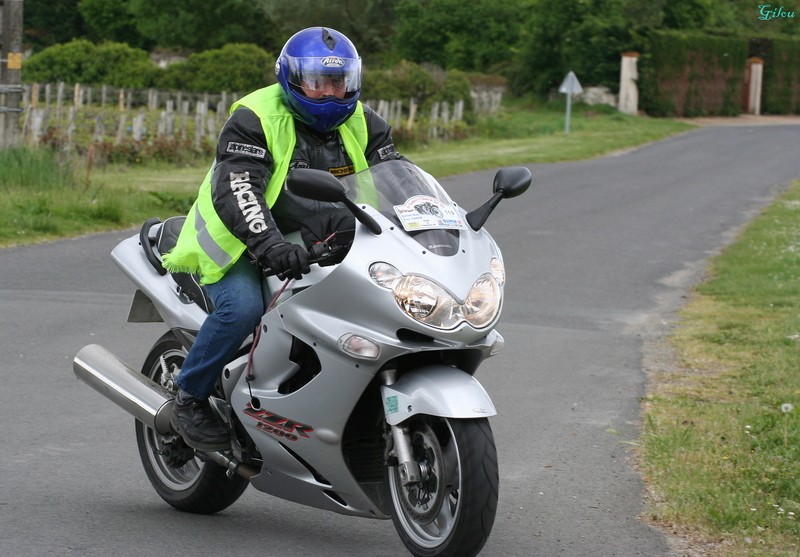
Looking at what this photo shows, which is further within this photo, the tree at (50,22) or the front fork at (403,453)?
the tree at (50,22)

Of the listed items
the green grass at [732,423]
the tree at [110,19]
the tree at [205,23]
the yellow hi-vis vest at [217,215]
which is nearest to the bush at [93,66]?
the tree at [205,23]

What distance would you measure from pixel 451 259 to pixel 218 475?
5.21 feet

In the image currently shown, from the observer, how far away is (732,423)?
748cm

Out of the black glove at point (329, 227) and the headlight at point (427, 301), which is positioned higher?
the black glove at point (329, 227)

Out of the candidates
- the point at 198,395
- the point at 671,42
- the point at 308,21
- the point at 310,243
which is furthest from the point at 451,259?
the point at 308,21

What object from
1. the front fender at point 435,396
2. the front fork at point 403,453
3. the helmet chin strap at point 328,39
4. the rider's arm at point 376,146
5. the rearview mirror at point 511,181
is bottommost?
the front fork at point 403,453

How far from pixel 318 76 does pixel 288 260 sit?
0.84 metres

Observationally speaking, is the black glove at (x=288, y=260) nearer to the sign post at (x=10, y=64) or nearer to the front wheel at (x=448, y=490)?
the front wheel at (x=448, y=490)

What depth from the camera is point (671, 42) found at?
205 ft

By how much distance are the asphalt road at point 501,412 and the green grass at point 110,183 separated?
27.8 inches

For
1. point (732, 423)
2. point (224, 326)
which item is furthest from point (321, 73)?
point (732, 423)

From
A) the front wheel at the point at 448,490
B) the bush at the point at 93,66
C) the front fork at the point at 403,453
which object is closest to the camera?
the front wheel at the point at 448,490

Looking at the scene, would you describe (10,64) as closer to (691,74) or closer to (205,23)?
(691,74)

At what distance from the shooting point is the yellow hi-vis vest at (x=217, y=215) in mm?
5230
